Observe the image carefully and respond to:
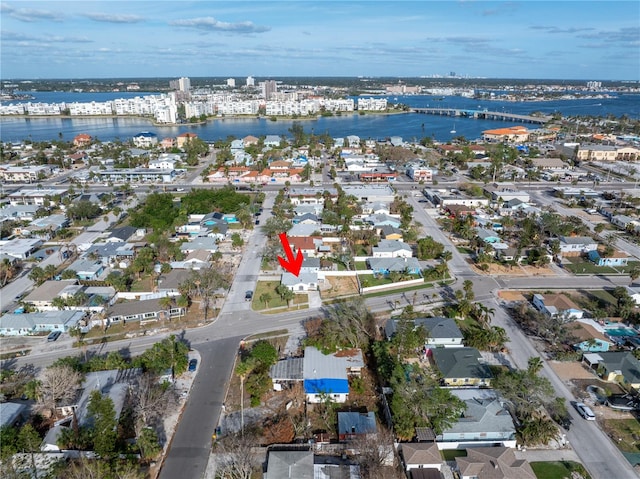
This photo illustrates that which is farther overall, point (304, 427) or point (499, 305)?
point (499, 305)

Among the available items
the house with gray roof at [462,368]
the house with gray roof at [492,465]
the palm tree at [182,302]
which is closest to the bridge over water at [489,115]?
the house with gray roof at [462,368]

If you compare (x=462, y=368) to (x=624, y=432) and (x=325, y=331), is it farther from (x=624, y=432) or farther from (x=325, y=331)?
(x=325, y=331)

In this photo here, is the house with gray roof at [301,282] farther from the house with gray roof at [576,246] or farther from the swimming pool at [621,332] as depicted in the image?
the house with gray roof at [576,246]

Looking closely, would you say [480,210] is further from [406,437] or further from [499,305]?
[406,437]

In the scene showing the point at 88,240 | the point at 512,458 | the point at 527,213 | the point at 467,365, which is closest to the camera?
the point at 512,458

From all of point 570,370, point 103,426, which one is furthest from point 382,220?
point 103,426

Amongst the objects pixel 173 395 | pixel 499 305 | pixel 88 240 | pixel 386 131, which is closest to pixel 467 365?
pixel 499 305

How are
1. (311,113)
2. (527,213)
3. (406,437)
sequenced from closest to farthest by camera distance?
(406,437)
(527,213)
(311,113)

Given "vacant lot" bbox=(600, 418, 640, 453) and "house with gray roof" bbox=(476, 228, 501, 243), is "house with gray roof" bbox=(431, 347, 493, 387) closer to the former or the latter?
"vacant lot" bbox=(600, 418, 640, 453)
